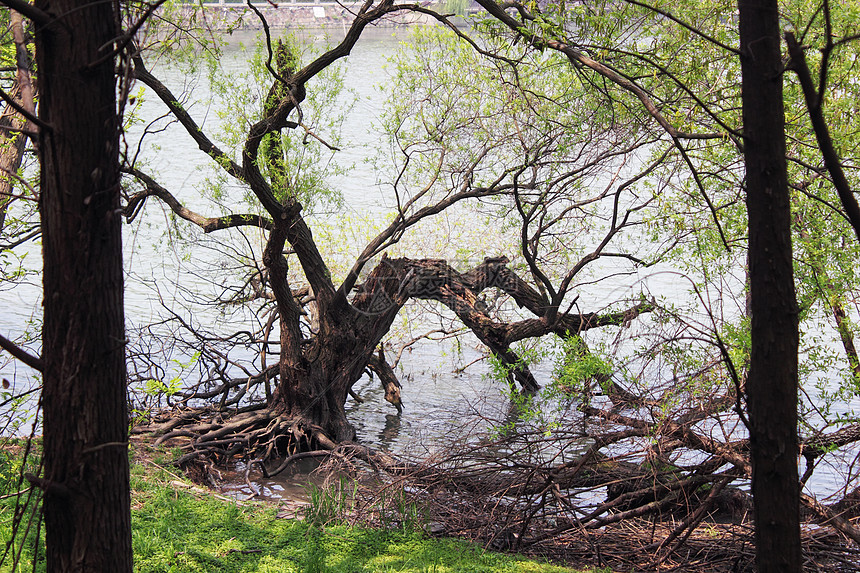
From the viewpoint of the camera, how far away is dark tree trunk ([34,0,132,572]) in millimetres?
2547

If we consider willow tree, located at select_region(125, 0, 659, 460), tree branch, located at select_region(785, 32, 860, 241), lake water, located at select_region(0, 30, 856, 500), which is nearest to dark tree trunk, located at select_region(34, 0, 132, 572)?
tree branch, located at select_region(785, 32, 860, 241)

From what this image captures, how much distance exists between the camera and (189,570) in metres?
4.34

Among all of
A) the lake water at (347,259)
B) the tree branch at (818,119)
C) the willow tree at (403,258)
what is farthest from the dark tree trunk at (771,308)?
the willow tree at (403,258)

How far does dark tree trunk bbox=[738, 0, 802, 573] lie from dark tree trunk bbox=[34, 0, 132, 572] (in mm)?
2324

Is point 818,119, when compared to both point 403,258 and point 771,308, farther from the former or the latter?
point 403,258

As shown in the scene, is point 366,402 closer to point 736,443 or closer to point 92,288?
point 736,443

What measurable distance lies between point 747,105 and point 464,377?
11.4m

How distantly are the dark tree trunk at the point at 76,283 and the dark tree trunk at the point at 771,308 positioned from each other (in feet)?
7.63

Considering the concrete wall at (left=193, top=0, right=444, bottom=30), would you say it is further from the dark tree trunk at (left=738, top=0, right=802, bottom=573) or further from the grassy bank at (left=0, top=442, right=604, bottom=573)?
the dark tree trunk at (left=738, top=0, right=802, bottom=573)

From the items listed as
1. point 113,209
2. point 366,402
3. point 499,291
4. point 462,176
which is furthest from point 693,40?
point 366,402

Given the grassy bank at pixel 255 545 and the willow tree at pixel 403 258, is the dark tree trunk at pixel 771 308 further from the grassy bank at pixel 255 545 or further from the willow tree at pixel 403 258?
Answer: the willow tree at pixel 403 258

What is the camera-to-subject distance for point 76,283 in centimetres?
255

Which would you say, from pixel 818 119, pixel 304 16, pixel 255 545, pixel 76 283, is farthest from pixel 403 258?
pixel 818 119

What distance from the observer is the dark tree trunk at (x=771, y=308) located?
2.64 metres
